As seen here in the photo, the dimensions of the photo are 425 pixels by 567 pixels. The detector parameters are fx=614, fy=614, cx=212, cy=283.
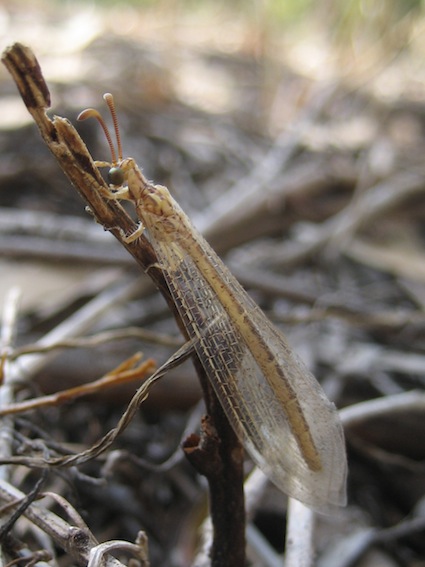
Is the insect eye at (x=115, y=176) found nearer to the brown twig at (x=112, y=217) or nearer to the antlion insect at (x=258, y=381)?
the antlion insect at (x=258, y=381)

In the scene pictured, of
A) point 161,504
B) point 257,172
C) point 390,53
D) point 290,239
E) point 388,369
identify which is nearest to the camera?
point 161,504

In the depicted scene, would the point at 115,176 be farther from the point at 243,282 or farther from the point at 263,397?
the point at 243,282

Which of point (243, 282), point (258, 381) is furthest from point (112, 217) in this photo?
point (243, 282)

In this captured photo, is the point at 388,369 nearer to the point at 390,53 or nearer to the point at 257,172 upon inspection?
the point at 257,172

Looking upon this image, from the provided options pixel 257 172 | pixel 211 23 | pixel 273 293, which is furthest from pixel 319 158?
pixel 211 23

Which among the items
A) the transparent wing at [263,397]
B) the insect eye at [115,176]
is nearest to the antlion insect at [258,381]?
the transparent wing at [263,397]
